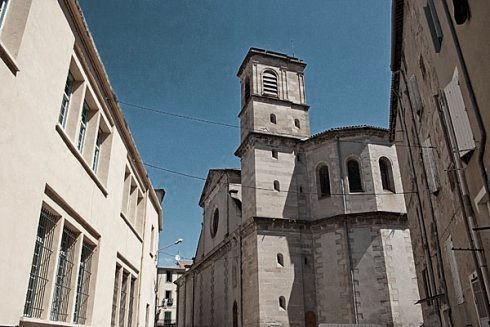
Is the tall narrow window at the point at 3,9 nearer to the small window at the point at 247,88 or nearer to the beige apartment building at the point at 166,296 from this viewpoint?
the small window at the point at 247,88

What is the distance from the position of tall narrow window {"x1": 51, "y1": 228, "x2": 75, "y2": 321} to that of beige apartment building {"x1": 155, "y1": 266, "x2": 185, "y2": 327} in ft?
179

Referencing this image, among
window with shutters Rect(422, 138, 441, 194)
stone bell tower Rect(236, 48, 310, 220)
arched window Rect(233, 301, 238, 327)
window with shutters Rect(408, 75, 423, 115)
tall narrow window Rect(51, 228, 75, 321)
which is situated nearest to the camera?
tall narrow window Rect(51, 228, 75, 321)

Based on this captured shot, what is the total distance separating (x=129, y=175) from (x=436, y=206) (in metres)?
8.62

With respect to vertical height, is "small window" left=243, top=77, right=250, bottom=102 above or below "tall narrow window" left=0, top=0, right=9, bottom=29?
above

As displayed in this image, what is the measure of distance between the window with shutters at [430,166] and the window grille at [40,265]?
27.5ft

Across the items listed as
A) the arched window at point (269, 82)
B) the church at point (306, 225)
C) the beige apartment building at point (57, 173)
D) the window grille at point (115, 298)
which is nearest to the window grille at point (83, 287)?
the beige apartment building at point (57, 173)

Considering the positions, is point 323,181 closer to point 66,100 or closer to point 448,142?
point 448,142

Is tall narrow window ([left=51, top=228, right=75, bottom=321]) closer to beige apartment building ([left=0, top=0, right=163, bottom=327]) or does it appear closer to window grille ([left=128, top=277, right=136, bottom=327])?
beige apartment building ([left=0, top=0, right=163, bottom=327])

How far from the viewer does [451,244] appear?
30.9 feet

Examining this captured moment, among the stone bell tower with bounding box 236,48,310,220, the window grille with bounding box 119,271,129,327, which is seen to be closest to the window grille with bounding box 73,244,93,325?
the window grille with bounding box 119,271,129,327

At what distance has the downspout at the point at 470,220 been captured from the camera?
23.2 ft

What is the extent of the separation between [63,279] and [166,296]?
58.0m

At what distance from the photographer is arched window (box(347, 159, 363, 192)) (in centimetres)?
2672

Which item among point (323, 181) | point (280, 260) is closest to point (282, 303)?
point (280, 260)
